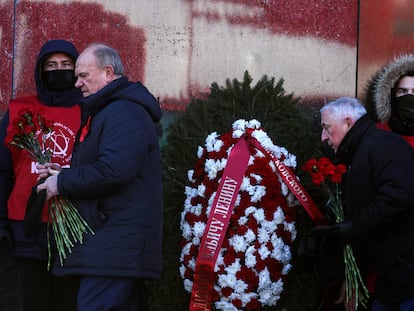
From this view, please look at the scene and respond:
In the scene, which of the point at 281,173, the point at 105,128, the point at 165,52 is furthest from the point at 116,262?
the point at 165,52

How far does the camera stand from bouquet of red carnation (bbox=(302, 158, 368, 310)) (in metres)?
4.66

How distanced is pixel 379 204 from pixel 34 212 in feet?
5.70

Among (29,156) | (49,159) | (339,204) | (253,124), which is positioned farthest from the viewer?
(253,124)

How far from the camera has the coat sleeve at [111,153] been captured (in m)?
4.11

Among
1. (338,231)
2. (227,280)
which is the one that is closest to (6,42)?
(227,280)

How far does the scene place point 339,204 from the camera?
15.8 feet

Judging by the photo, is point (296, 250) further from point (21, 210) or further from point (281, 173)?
point (21, 210)

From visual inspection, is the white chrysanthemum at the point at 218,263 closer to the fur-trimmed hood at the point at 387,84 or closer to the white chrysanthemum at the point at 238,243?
the white chrysanthemum at the point at 238,243

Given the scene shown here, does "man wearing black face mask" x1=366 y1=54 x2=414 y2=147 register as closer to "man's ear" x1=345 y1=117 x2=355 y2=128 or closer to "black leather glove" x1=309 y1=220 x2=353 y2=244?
"man's ear" x1=345 y1=117 x2=355 y2=128

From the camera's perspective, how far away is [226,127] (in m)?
5.57

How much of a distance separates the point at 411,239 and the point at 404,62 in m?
1.92

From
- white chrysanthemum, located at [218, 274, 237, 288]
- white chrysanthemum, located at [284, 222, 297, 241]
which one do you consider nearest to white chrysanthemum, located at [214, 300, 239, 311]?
white chrysanthemum, located at [218, 274, 237, 288]

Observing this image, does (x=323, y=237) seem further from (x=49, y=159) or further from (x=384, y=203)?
(x=49, y=159)

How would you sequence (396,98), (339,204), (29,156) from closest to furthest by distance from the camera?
(339,204) → (29,156) → (396,98)
